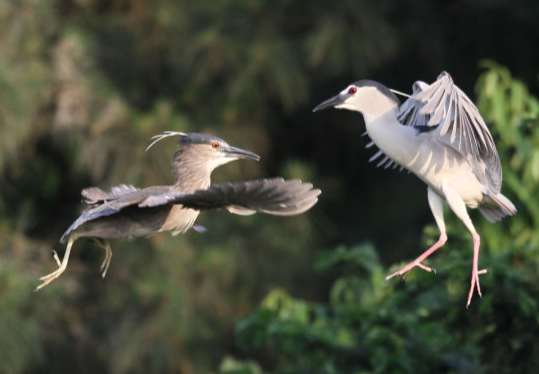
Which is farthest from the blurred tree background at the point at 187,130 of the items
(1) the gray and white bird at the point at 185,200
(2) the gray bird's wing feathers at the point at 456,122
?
(2) the gray bird's wing feathers at the point at 456,122

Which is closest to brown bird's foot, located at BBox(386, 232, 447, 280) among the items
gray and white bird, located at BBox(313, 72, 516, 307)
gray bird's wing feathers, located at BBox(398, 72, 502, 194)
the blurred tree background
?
gray and white bird, located at BBox(313, 72, 516, 307)

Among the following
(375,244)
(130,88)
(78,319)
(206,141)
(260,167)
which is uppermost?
(206,141)

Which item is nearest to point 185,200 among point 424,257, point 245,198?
point 245,198

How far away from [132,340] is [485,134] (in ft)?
21.4

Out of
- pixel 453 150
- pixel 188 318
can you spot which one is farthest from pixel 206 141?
pixel 188 318

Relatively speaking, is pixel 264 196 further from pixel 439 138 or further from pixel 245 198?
pixel 439 138

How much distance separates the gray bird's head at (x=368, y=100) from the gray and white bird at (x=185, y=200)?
31 cm

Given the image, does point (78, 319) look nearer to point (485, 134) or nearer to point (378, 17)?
point (378, 17)

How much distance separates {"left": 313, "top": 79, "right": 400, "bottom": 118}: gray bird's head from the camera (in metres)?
3.04

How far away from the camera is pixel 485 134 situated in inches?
123

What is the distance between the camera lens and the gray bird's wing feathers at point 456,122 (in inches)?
116

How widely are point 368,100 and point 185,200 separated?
63 centimetres

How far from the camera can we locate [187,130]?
9.01m

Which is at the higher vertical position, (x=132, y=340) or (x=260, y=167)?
(x=260, y=167)
